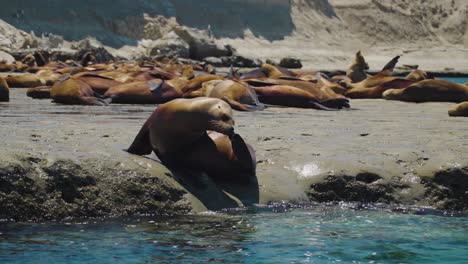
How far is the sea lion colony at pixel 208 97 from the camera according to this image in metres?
6.02

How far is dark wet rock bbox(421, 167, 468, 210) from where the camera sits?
6.29 meters

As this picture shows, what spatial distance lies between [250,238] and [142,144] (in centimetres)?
151

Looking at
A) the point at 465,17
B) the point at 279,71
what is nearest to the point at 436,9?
the point at 465,17

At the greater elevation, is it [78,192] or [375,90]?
[375,90]

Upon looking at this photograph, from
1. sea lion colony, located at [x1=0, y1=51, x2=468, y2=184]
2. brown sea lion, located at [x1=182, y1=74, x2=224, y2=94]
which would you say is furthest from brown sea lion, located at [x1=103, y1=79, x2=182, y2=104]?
brown sea lion, located at [x1=182, y1=74, x2=224, y2=94]

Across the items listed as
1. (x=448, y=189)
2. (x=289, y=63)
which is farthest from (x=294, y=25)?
(x=448, y=189)

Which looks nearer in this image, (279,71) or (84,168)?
(84,168)

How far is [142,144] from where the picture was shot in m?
6.25

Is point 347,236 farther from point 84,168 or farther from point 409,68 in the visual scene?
point 409,68

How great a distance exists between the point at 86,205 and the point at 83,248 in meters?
0.87

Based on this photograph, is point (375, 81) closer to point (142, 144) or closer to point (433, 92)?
point (433, 92)

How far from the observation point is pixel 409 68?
139 feet

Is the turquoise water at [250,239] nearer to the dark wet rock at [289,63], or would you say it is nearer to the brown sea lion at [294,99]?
the brown sea lion at [294,99]

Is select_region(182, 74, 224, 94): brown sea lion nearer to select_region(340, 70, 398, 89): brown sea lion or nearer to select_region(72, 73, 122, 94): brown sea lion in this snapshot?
select_region(72, 73, 122, 94): brown sea lion
